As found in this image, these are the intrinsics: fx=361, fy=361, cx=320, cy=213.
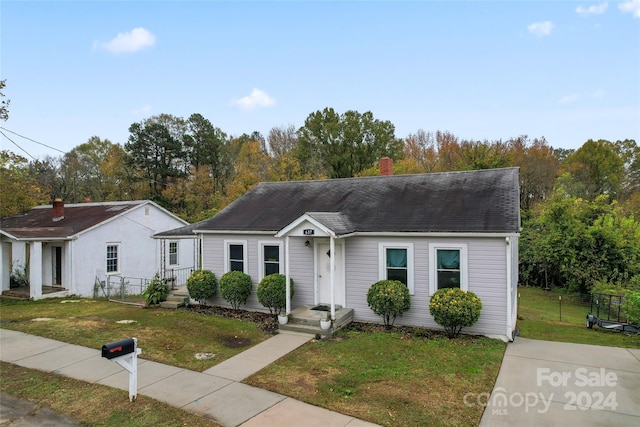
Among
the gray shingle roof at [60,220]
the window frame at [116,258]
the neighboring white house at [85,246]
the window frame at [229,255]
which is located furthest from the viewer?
the window frame at [116,258]

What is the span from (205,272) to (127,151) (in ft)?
104

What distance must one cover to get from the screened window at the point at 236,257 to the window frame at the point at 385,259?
5180 mm

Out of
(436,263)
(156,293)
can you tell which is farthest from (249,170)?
(436,263)

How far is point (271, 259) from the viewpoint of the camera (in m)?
12.8

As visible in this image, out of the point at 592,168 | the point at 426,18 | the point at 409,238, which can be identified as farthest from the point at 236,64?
the point at 592,168

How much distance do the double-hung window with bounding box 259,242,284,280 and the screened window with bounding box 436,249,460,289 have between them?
5288mm

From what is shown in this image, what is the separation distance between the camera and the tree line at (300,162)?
105 feet

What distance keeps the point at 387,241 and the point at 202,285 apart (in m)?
6.95

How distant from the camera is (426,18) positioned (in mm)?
13945

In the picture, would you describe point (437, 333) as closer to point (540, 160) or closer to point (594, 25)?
point (594, 25)

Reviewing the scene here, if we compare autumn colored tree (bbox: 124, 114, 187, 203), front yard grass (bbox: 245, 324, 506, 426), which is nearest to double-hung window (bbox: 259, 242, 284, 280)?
front yard grass (bbox: 245, 324, 506, 426)

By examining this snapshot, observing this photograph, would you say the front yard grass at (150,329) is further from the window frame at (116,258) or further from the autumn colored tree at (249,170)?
the autumn colored tree at (249,170)

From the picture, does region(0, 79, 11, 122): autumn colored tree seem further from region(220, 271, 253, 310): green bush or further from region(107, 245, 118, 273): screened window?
region(220, 271, 253, 310): green bush

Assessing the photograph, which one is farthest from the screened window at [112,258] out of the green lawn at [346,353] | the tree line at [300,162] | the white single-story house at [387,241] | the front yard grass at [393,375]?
the front yard grass at [393,375]
